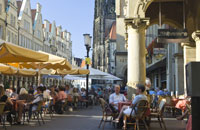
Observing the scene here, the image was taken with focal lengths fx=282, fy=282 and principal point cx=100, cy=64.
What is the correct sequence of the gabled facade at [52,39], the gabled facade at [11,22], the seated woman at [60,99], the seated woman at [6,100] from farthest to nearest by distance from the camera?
the gabled facade at [52,39]
the gabled facade at [11,22]
the seated woman at [60,99]
the seated woman at [6,100]

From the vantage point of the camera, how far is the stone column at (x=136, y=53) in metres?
11.7

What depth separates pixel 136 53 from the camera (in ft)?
38.6

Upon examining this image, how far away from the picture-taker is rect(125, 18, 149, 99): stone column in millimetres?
11656

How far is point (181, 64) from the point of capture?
2044 cm

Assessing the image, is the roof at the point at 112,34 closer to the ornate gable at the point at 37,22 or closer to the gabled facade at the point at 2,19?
the ornate gable at the point at 37,22

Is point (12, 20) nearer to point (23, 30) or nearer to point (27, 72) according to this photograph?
point (23, 30)

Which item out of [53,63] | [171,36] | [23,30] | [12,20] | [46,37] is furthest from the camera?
[46,37]

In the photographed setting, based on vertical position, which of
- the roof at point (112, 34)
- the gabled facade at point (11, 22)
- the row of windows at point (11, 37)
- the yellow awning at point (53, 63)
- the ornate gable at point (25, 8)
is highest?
the roof at point (112, 34)

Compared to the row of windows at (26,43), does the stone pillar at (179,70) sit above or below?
below

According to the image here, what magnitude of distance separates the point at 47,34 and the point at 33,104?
198ft

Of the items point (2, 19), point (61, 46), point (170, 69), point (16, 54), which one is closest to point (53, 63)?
point (16, 54)

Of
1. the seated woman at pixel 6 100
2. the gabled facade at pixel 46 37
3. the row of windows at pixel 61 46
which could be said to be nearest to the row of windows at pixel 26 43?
the gabled facade at pixel 46 37

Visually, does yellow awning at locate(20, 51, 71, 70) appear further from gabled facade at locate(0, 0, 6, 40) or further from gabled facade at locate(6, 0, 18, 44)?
gabled facade at locate(6, 0, 18, 44)

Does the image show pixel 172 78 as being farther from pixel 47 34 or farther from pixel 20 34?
pixel 47 34
